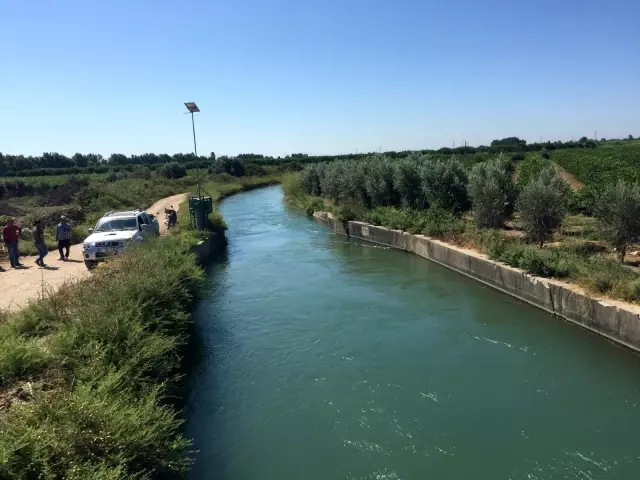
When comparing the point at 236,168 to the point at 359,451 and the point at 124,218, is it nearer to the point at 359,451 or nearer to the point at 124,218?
the point at 124,218

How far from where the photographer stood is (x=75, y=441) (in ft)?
16.7

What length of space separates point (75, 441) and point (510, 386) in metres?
7.44

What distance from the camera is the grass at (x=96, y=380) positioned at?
4973 millimetres

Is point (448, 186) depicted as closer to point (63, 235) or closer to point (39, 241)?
point (63, 235)

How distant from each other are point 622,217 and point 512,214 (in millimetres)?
8234

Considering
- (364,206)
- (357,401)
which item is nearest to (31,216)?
(364,206)

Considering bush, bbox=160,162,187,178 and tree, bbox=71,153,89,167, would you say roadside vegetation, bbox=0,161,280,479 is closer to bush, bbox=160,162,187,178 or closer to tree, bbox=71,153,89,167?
bush, bbox=160,162,187,178

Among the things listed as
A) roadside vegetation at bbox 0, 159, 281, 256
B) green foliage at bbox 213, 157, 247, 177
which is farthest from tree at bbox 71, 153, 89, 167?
green foliage at bbox 213, 157, 247, 177

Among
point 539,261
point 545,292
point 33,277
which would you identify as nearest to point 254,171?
point 33,277

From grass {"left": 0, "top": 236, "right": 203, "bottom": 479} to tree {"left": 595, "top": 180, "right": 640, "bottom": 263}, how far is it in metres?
11.5

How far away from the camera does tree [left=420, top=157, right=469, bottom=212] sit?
2326 centimetres

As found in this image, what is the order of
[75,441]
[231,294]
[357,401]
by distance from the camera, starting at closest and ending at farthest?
1. [75,441]
2. [357,401]
3. [231,294]

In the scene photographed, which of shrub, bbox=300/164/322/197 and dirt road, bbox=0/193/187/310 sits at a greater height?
shrub, bbox=300/164/322/197

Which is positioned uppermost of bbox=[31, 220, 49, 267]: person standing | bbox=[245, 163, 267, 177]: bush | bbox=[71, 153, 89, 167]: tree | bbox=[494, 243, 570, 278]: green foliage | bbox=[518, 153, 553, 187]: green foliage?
bbox=[71, 153, 89, 167]: tree
